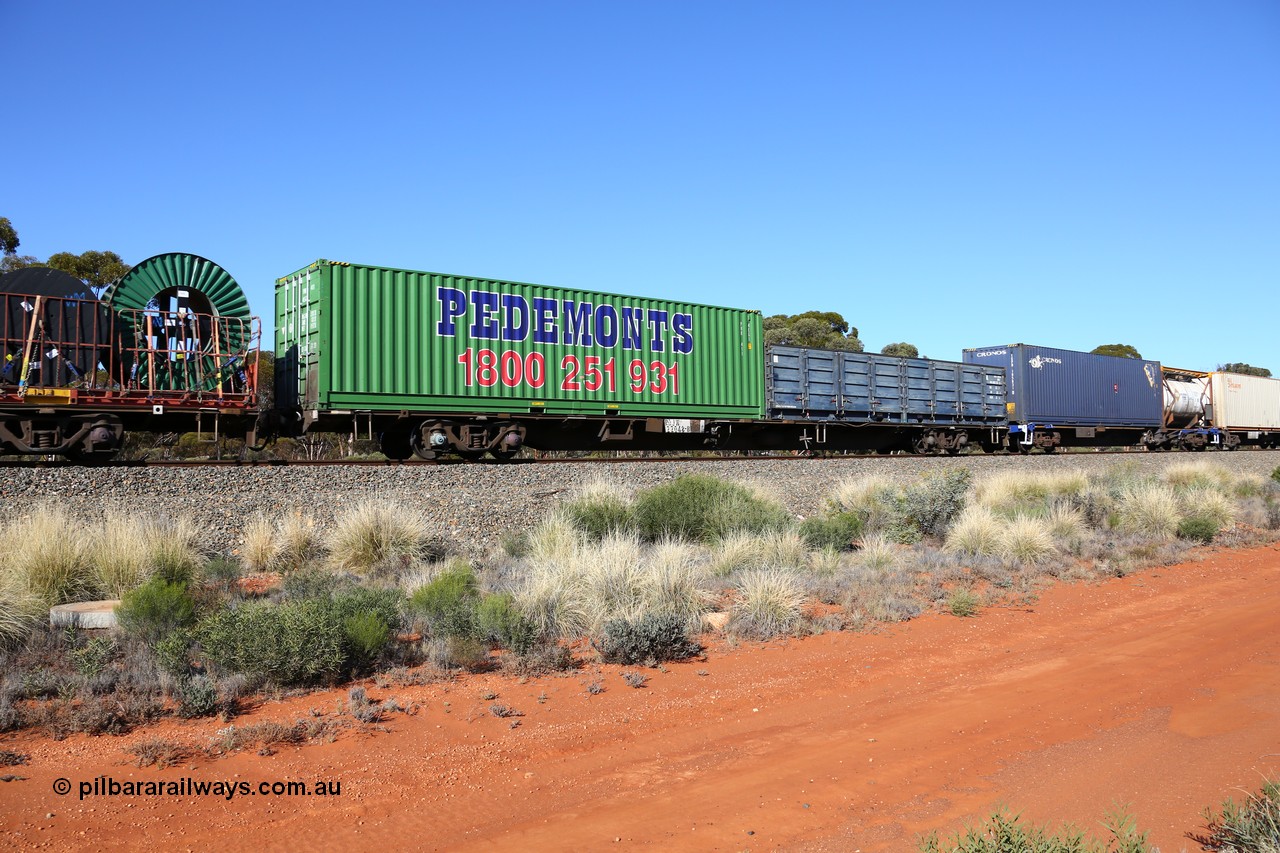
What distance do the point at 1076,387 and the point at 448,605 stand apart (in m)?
Result: 29.0

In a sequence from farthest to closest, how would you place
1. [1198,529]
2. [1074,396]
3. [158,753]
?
[1074,396] < [1198,529] < [158,753]

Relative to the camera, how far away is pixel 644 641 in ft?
24.0

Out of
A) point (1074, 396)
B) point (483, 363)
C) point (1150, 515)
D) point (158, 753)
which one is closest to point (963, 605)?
point (158, 753)

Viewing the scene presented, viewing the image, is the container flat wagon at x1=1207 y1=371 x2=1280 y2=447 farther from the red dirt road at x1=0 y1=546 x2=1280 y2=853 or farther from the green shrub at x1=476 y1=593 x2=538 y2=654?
the green shrub at x1=476 y1=593 x2=538 y2=654

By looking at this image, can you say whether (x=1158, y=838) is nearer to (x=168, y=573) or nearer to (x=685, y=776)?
(x=685, y=776)

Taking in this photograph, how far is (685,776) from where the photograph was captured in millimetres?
4984

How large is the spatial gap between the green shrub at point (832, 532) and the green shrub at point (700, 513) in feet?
1.42

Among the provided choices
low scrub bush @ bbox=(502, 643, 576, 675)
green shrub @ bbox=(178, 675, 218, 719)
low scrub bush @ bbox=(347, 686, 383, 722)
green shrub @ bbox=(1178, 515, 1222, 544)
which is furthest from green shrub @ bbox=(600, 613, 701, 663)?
green shrub @ bbox=(1178, 515, 1222, 544)

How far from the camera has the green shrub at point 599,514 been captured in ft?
39.1

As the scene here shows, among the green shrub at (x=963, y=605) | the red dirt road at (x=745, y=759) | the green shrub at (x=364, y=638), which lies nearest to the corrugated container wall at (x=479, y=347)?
the green shrub at (x=364, y=638)

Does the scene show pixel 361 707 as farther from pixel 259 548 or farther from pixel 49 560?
pixel 259 548

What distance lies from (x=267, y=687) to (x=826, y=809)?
3955 millimetres

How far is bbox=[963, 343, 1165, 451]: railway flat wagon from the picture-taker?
29297 millimetres

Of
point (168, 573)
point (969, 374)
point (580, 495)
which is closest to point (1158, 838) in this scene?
point (168, 573)
